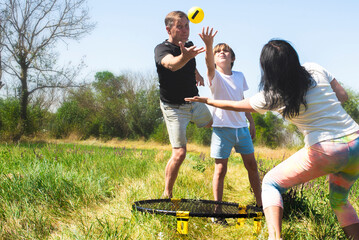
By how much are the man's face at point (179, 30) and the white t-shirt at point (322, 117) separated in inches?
63.6

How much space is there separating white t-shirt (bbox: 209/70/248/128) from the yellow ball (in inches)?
25.8

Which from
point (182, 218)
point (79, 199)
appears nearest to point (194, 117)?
point (182, 218)

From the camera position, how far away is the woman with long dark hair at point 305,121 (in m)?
2.26

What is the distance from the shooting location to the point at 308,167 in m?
2.32

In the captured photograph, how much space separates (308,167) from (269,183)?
310 millimetres

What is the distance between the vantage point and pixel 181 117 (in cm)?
374

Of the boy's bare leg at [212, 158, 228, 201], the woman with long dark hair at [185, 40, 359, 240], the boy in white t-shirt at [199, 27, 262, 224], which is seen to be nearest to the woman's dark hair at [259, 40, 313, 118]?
the woman with long dark hair at [185, 40, 359, 240]

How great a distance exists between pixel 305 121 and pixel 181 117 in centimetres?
163

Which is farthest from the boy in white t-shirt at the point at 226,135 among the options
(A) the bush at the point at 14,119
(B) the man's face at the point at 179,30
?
(A) the bush at the point at 14,119

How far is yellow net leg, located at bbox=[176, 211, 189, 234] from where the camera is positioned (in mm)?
2732

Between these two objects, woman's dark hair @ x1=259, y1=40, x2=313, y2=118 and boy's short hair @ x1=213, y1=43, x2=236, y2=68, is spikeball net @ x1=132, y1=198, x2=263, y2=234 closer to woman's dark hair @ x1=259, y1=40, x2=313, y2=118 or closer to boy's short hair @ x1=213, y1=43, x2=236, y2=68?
woman's dark hair @ x1=259, y1=40, x2=313, y2=118

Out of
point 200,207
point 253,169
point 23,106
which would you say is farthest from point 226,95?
point 23,106

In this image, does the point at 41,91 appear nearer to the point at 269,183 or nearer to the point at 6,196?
the point at 6,196

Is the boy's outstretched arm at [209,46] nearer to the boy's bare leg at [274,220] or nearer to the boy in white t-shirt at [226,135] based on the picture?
the boy in white t-shirt at [226,135]
